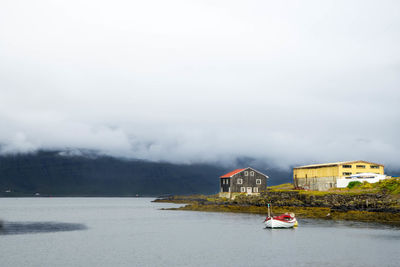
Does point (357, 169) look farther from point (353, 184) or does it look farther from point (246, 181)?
point (246, 181)

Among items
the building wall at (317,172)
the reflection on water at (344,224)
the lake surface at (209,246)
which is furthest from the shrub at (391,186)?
the lake surface at (209,246)

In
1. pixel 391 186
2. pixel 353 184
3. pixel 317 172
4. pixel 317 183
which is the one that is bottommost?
pixel 391 186

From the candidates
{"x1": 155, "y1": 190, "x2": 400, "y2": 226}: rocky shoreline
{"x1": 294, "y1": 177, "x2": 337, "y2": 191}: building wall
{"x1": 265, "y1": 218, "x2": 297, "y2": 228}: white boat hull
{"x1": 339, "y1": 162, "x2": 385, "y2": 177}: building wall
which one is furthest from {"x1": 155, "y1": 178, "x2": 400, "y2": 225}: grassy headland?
{"x1": 265, "y1": 218, "x2": 297, "y2": 228}: white boat hull

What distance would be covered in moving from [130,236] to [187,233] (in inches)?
330

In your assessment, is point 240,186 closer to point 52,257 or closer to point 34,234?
point 34,234

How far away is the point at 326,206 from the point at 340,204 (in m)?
3.39

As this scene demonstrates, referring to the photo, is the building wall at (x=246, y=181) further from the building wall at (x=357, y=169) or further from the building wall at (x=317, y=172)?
the building wall at (x=357, y=169)

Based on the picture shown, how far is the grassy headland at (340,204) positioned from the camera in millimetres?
75569

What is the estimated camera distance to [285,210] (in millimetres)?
91500

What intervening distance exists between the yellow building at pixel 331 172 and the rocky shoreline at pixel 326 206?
15.0m

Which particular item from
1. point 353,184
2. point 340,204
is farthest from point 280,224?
point 353,184

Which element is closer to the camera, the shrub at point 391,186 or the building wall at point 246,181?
the shrub at point 391,186

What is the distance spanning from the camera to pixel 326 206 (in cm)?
8862

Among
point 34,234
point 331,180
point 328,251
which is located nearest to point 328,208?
point 331,180
